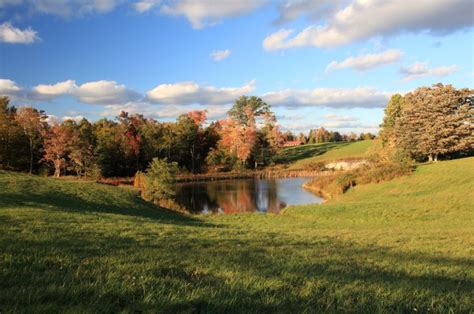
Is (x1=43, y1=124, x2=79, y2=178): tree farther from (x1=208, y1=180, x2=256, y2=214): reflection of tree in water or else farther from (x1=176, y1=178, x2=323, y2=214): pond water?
(x1=208, y1=180, x2=256, y2=214): reflection of tree in water

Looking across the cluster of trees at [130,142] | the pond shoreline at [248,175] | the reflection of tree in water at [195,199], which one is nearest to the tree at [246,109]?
the cluster of trees at [130,142]

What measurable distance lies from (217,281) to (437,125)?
52353mm

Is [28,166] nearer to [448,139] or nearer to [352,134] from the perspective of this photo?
[448,139]

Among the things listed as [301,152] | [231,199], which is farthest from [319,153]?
[231,199]

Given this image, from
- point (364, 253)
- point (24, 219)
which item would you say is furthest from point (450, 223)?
point (24, 219)

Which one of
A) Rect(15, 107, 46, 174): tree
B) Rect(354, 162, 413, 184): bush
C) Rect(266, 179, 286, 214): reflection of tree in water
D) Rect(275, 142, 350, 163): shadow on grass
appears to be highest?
Rect(15, 107, 46, 174): tree

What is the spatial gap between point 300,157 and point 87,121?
5286 cm

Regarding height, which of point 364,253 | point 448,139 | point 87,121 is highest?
point 87,121

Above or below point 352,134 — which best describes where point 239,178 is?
below

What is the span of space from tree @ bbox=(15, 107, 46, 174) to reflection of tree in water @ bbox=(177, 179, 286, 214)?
1017 inches

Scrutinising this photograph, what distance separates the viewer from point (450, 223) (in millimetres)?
19438

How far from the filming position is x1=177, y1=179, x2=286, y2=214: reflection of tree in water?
35.4 metres

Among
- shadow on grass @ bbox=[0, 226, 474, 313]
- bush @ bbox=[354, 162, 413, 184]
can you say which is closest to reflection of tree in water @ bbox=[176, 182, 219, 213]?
bush @ bbox=[354, 162, 413, 184]

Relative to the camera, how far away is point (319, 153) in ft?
325
